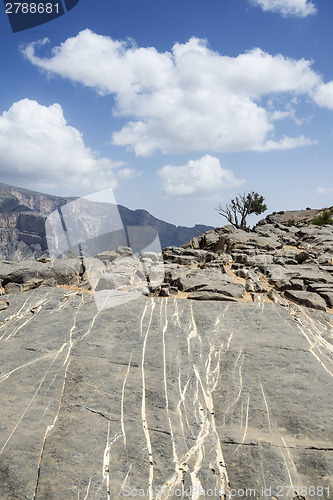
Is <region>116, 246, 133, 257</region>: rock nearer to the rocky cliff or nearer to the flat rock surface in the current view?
the rocky cliff

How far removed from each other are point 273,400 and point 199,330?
2.21 meters

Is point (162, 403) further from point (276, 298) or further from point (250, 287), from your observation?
point (250, 287)

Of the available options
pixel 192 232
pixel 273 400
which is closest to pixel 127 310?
pixel 273 400

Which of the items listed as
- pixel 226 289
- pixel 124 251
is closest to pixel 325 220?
pixel 124 251

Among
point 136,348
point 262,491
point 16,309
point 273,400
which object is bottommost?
point 262,491

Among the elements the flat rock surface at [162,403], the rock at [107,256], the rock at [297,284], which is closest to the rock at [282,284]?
the rock at [297,284]

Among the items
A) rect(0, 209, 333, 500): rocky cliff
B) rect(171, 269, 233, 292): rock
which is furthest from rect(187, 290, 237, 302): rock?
rect(171, 269, 233, 292): rock

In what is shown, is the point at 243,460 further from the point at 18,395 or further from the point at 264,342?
the point at 18,395

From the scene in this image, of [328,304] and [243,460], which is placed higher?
[328,304]

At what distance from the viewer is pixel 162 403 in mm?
4875

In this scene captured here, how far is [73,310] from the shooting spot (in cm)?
738

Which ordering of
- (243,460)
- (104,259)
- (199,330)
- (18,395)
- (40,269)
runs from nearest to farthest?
(243,460)
(18,395)
(199,330)
(40,269)
(104,259)

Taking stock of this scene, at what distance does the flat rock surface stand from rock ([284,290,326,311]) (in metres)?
1.82

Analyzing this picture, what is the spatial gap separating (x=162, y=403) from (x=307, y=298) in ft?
21.7
